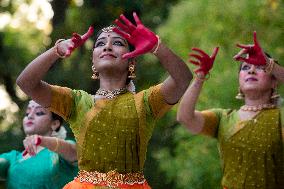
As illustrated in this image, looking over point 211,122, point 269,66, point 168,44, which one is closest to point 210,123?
point 211,122

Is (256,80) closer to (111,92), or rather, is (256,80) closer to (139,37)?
(111,92)

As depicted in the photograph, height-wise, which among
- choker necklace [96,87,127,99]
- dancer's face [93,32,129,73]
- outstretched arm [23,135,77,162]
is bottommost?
outstretched arm [23,135,77,162]

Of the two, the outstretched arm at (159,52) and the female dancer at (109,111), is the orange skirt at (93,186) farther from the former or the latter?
the outstretched arm at (159,52)

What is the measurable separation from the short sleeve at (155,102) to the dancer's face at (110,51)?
0.21 meters

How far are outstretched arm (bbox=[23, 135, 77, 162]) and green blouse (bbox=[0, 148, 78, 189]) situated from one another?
11.3 inches

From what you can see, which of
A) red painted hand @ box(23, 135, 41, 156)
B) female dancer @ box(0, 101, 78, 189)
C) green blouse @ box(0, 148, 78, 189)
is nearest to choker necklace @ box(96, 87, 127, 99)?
red painted hand @ box(23, 135, 41, 156)

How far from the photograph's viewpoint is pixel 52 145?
14.9ft

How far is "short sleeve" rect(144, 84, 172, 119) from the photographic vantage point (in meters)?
3.76

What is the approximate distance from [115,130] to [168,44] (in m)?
3.02

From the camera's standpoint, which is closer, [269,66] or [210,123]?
[269,66]

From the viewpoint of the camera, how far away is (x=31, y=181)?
527 cm

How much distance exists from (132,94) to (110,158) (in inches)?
14.4

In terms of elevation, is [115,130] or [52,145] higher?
[115,130]

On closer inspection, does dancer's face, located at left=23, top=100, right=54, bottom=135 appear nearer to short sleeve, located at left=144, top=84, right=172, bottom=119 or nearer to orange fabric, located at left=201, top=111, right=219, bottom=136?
orange fabric, located at left=201, top=111, right=219, bottom=136
